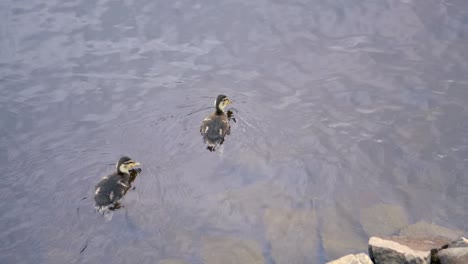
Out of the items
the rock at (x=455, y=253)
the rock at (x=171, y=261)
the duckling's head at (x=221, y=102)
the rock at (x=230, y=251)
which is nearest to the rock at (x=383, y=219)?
the rock at (x=455, y=253)

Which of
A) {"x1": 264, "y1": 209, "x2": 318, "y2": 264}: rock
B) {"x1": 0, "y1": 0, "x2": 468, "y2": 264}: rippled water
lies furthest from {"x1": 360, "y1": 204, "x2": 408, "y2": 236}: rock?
{"x1": 264, "y1": 209, "x2": 318, "y2": 264}: rock

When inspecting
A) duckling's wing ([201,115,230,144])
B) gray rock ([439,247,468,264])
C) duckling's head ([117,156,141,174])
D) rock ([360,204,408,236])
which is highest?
duckling's wing ([201,115,230,144])

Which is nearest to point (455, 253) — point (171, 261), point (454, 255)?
point (454, 255)

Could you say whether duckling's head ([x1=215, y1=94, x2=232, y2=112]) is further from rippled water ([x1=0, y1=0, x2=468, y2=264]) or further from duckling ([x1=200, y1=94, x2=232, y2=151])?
rippled water ([x1=0, y1=0, x2=468, y2=264])

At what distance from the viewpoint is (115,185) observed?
23.7 ft

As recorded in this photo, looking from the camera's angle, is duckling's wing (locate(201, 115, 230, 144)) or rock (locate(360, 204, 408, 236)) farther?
duckling's wing (locate(201, 115, 230, 144))

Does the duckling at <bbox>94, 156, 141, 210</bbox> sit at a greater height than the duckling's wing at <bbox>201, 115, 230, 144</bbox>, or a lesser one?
lesser

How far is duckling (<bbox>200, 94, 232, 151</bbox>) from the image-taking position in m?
8.18

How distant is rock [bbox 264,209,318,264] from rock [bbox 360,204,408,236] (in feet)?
2.28

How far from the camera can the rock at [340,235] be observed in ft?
21.3

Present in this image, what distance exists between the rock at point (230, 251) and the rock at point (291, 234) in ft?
0.77

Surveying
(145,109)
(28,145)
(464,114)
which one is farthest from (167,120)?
(464,114)

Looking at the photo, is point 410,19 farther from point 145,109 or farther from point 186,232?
point 186,232

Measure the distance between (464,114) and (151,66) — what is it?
5.81 meters
